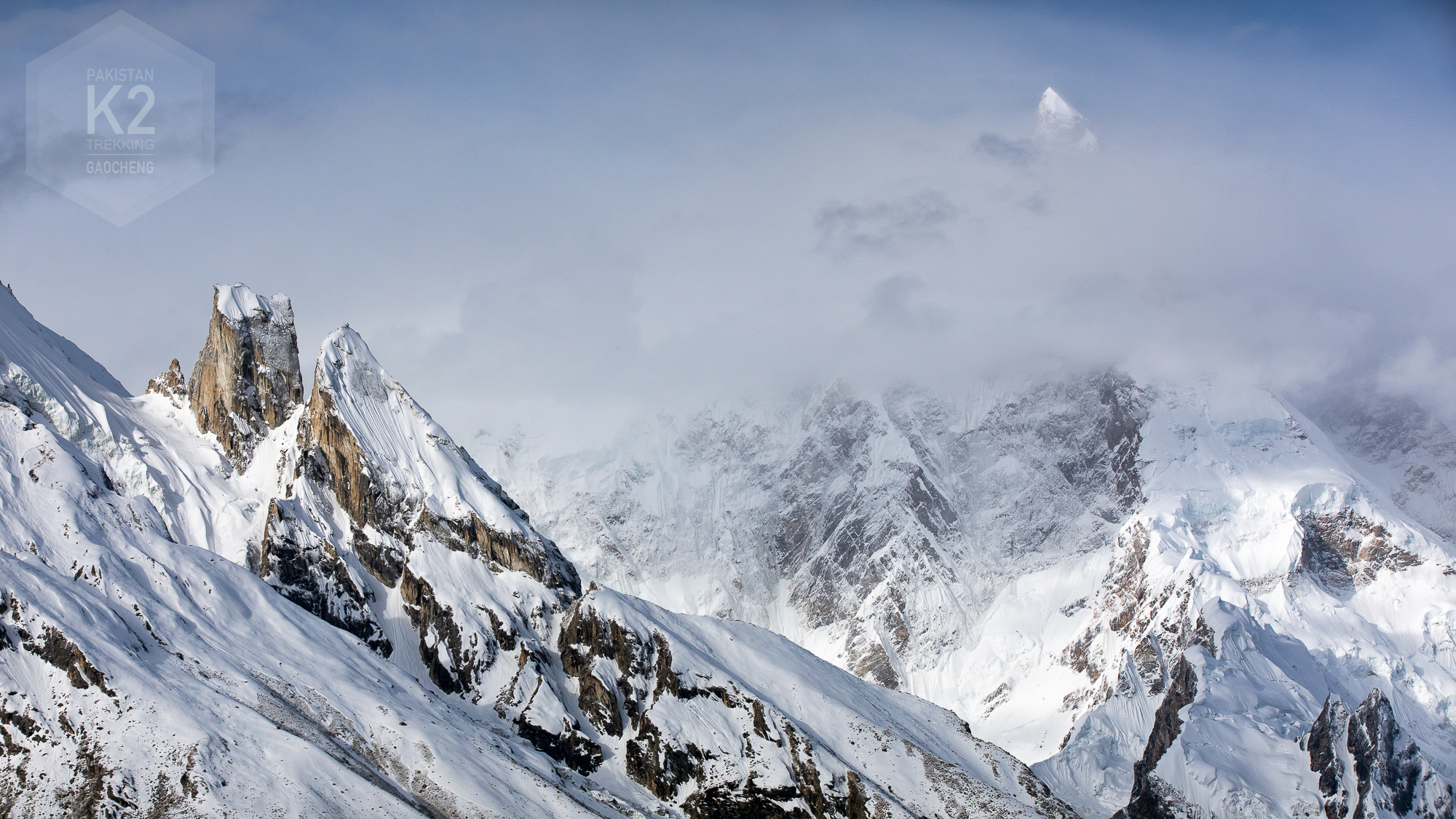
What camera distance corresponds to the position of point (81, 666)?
17238 cm

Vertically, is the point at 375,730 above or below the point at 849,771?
below

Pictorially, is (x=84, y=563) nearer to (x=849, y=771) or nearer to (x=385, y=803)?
(x=385, y=803)

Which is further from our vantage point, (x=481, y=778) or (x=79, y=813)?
(x=481, y=778)

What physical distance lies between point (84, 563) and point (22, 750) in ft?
141

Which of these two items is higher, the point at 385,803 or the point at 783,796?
the point at 783,796

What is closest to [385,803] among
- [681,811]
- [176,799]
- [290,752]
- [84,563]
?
[290,752]

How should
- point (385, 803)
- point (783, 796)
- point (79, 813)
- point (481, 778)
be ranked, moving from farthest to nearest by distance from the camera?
1. point (783, 796)
2. point (481, 778)
3. point (385, 803)
4. point (79, 813)

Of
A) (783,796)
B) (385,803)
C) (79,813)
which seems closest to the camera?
(79,813)

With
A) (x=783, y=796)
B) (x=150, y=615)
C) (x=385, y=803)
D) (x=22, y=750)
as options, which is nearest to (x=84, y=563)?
(x=150, y=615)

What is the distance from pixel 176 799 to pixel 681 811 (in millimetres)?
70468

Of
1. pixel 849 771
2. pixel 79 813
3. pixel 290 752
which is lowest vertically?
pixel 79 813

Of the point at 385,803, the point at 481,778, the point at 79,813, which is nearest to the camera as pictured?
the point at 79,813

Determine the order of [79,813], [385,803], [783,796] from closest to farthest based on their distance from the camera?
[79,813] → [385,803] → [783,796]

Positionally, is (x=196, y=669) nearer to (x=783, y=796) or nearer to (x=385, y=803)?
(x=385, y=803)
